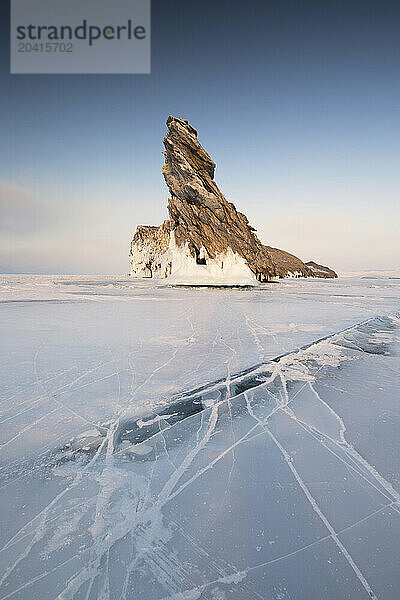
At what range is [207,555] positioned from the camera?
56.5 inches

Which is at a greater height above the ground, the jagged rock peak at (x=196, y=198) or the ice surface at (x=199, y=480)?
the jagged rock peak at (x=196, y=198)

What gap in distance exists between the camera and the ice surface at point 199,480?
52.5 inches

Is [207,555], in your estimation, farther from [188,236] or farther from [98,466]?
[188,236]

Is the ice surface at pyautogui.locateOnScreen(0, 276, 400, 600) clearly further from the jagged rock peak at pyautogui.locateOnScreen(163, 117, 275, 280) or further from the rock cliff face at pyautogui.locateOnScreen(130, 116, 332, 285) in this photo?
the jagged rock peak at pyautogui.locateOnScreen(163, 117, 275, 280)

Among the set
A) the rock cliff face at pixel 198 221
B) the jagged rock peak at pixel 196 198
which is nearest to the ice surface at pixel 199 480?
the rock cliff face at pixel 198 221

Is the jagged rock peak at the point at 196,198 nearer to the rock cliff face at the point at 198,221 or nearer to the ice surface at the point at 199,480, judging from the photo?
the rock cliff face at the point at 198,221

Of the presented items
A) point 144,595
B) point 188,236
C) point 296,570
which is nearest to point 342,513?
point 296,570

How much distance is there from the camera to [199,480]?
191 cm

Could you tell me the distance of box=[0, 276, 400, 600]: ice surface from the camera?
133 cm

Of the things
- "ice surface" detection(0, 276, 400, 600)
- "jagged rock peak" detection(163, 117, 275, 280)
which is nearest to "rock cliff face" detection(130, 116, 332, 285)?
"jagged rock peak" detection(163, 117, 275, 280)

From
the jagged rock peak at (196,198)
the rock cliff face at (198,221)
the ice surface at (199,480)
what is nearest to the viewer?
the ice surface at (199,480)

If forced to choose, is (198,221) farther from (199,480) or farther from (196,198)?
(199,480)

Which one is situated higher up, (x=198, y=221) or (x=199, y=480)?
(x=198, y=221)

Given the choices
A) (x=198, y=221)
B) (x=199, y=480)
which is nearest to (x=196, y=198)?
(x=198, y=221)
